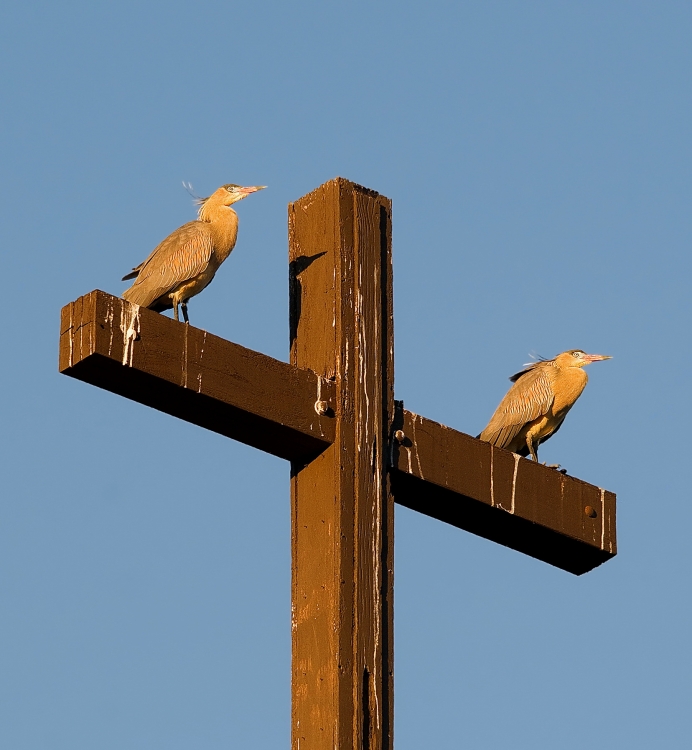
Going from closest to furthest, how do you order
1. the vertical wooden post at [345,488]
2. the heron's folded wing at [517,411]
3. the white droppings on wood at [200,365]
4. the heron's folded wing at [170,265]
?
the vertical wooden post at [345,488] < the white droppings on wood at [200,365] < the heron's folded wing at [170,265] < the heron's folded wing at [517,411]

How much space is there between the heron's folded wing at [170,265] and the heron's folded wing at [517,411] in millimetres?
2987

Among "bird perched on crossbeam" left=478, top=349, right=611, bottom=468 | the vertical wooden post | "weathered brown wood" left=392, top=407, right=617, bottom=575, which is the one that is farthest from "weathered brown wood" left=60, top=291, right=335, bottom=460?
"bird perched on crossbeam" left=478, top=349, right=611, bottom=468

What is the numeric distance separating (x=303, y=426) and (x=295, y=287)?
693mm

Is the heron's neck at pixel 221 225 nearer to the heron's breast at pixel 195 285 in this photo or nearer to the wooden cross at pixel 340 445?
the heron's breast at pixel 195 285

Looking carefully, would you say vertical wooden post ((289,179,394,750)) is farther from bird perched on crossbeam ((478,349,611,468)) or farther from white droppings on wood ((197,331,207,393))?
bird perched on crossbeam ((478,349,611,468))

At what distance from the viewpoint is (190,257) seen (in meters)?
7.39

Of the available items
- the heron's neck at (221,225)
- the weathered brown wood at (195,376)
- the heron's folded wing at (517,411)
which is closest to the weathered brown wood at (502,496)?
the weathered brown wood at (195,376)

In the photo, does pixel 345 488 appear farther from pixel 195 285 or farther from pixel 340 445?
pixel 195 285

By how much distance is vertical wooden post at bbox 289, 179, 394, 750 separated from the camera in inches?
164

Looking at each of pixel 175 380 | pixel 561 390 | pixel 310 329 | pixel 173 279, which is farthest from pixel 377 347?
pixel 561 390

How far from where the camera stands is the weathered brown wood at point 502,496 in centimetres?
482

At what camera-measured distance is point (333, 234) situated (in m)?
4.95

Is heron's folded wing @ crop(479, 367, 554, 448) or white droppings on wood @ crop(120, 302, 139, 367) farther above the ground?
heron's folded wing @ crop(479, 367, 554, 448)

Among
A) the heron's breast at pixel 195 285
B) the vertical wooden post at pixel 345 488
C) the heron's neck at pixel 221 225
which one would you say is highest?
the heron's neck at pixel 221 225
